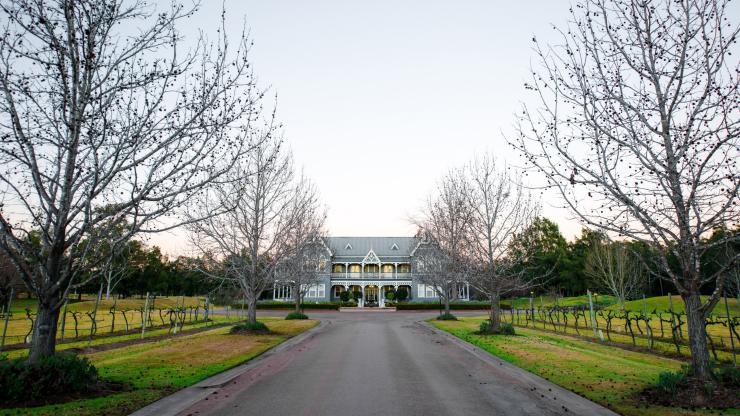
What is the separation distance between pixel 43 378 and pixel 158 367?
13.3ft

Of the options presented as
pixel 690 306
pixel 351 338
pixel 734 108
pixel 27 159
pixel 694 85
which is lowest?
pixel 351 338

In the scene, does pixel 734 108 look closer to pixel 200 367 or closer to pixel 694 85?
pixel 694 85

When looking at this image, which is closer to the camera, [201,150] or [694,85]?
[694,85]

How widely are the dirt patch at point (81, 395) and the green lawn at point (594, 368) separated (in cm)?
904

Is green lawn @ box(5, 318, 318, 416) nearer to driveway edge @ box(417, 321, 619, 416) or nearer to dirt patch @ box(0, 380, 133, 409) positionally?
dirt patch @ box(0, 380, 133, 409)

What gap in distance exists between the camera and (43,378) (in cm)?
772

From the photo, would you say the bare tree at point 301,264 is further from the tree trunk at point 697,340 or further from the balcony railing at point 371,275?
the balcony railing at point 371,275

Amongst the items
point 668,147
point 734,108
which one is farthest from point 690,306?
point 734,108

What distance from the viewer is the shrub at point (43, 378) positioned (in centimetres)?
745

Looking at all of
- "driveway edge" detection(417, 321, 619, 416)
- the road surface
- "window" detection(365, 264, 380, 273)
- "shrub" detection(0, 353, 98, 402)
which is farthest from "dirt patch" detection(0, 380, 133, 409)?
"window" detection(365, 264, 380, 273)

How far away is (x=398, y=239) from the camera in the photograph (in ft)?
238

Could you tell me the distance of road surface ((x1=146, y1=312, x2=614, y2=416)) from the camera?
7621 millimetres

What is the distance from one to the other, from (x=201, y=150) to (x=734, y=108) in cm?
1011

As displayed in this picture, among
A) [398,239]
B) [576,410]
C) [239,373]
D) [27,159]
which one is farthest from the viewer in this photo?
[398,239]
